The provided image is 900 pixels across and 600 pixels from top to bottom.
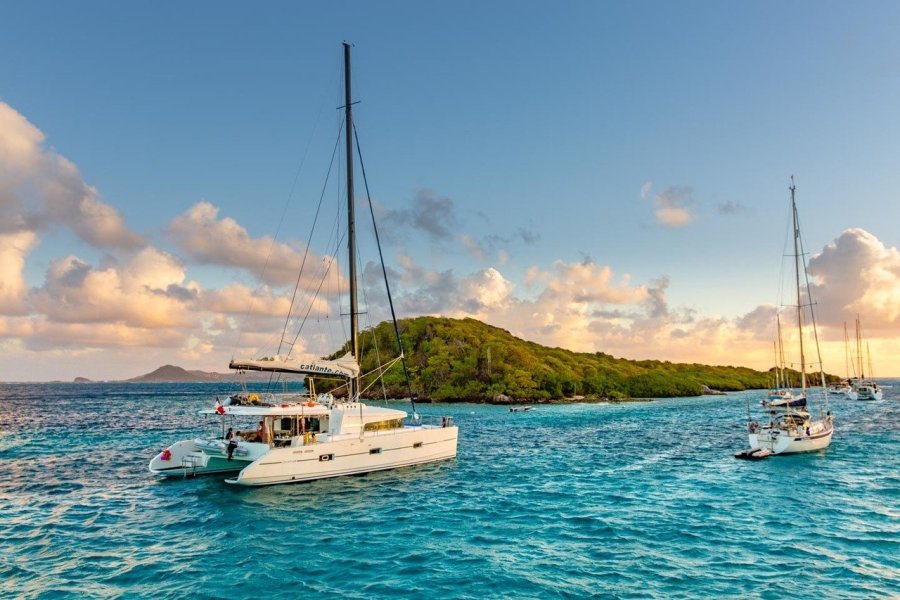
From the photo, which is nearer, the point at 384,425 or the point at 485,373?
the point at 384,425

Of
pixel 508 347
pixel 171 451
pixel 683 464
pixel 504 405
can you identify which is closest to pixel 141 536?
pixel 171 451

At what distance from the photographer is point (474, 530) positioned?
65.6 feet

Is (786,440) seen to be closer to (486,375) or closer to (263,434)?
(263,434)

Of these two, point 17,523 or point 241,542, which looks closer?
point 241,542

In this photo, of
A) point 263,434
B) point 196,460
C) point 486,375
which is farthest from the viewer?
point 486,375

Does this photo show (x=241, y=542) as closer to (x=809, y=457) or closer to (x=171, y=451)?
(x=171, y=451)

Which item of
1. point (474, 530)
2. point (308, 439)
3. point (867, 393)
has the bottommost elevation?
point (867, 393)

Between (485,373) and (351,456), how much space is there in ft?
306

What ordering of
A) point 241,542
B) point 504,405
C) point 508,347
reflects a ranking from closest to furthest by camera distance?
Result: point 241,542, point 504,405, point 508,347

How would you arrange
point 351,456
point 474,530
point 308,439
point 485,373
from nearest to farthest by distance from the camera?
point 474,530 → point 308,439 → point 351,456 → point 485,373

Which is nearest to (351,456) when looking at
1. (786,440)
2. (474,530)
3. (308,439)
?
(308,439)

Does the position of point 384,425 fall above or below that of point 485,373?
below

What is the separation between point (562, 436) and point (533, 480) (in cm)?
2339

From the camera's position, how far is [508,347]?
131 m
